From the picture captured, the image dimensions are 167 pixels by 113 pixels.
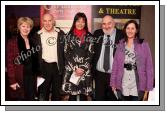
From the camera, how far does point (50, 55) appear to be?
3.69 meters

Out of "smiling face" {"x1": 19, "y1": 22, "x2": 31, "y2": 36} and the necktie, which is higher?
"smiling face" {"x1": 19, "y1": 22, "x2": 31, "y2": 36}

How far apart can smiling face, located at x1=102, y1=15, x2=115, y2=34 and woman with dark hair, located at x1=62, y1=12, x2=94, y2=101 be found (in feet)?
0.48

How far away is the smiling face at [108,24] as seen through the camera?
369cm

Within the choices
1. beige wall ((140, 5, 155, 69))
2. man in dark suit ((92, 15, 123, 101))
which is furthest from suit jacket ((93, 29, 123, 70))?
beige wall ((140, 5, 155, 69))

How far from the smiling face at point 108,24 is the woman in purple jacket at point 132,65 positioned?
0.12m

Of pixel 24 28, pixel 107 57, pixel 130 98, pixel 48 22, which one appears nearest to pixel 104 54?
pixel 107 57

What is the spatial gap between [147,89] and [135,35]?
49cm

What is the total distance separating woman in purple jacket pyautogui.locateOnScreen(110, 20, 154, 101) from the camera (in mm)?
3670

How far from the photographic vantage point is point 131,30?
12.1 ft

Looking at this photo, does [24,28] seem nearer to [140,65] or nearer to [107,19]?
[107,19]

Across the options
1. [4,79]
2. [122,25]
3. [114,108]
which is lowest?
[114,108]

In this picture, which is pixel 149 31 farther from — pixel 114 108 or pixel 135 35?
pixel 114 108

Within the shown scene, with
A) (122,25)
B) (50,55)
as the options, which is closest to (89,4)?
(122,25)

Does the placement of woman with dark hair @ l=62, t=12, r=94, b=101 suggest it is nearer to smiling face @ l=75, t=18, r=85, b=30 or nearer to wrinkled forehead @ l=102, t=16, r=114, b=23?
smiling face @ l=75, t=18, r=85, b=30
